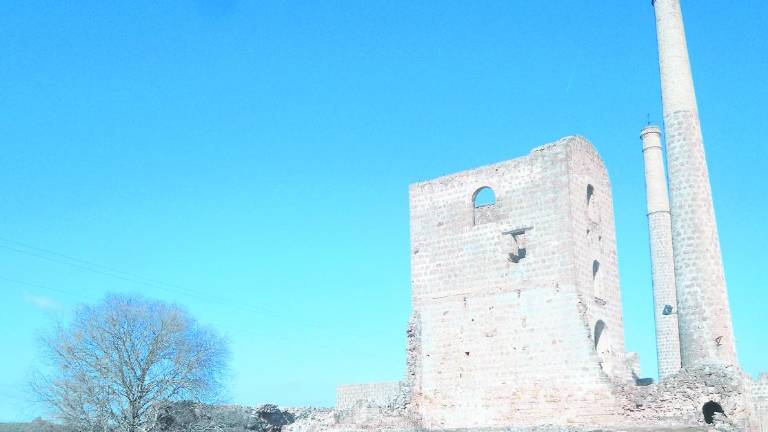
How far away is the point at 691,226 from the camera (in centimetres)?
1931

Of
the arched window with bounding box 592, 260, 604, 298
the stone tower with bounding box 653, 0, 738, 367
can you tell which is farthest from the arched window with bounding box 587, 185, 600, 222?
the stone tower with bounding box 653, 0, 738, 367

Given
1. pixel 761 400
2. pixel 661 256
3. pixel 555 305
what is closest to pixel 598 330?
pixel 555 305

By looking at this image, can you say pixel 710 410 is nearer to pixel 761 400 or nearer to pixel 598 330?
pixel 761 400

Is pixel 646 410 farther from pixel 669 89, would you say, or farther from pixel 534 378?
pixel 669 89

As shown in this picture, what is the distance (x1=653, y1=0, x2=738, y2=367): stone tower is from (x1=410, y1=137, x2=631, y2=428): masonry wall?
7.62 ft

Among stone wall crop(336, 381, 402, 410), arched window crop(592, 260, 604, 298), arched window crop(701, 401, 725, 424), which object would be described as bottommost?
arched window crop(701, 401, 725, 424)

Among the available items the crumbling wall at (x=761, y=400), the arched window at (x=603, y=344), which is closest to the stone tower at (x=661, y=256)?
the arched window at (x=603, y=344)

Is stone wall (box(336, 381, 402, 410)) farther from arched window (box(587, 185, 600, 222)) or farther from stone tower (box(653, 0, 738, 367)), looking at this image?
stone tower (box(653, 0, 738, 367))

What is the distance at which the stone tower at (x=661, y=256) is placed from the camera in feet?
94.6

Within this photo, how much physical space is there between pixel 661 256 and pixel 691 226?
11.0 m

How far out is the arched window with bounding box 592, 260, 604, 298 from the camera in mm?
21188

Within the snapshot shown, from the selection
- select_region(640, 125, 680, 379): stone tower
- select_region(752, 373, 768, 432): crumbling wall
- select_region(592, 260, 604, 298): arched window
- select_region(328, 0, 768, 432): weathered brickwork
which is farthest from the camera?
select_region(640, 125, 680, 379): stone tower

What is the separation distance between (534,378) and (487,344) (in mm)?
1668

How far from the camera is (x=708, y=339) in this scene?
725 inches
